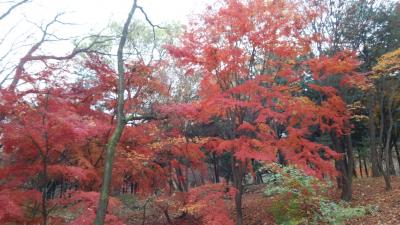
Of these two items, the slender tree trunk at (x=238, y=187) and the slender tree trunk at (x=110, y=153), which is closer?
the slender tree trunk at (x=110, y=153)

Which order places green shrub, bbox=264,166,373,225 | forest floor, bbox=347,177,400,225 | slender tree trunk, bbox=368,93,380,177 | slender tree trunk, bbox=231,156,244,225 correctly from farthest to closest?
slender tree trunk, bbox=368,93,380,177 → slender tree trunk, bbox=231,156,244,225 → forest floor, bbox=347,177,400,225 → green shrub, bbox=264,166,373,225

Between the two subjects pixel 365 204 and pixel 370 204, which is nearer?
pixel 370 204

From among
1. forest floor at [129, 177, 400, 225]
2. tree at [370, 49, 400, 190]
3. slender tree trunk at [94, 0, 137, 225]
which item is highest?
tree at [370, 49, 400, 190]

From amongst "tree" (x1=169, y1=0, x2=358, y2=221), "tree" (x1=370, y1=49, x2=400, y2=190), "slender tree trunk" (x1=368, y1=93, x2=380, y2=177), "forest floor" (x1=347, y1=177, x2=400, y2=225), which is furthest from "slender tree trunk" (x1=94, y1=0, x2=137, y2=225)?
"slender tree trunk" (x1=368, y1=93, x2=380, y2=177)

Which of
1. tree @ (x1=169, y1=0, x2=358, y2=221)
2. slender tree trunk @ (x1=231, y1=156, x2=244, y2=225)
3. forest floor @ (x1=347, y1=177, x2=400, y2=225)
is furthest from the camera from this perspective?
slender tree trunk @ (x1=231, y1=156, x2=244, y2=225)

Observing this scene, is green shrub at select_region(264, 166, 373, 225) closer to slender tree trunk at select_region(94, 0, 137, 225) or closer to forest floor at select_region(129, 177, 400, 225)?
forest floor at select_region(129, 177, 400, 225)

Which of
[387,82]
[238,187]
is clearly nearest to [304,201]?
[238,187]

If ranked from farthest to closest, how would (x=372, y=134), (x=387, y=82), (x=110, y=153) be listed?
1. (x=372, y=134)
2. (x=387, y=82)
3. (x=110, y=153)

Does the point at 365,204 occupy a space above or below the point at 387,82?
below

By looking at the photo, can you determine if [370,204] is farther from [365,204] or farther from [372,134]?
[372,134]

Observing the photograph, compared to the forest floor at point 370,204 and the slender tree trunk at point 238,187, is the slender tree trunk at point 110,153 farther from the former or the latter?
the forest floor at point 370,204

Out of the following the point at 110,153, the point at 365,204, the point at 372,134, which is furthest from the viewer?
the point at 372,134

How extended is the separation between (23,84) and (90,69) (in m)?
3.62

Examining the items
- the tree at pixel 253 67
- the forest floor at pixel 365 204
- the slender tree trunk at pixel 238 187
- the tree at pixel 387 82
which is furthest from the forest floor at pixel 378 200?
the slender tree trunk at pixel 238 187
